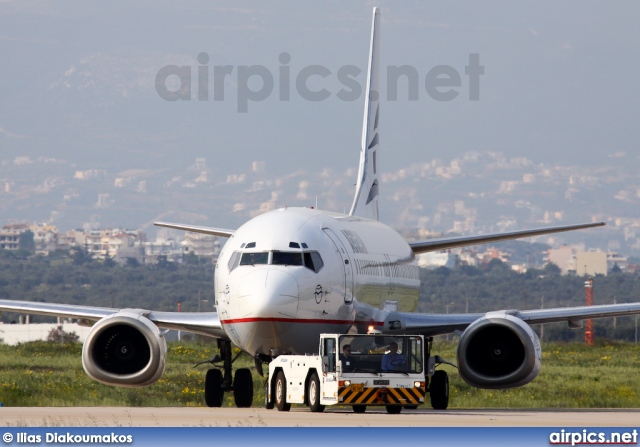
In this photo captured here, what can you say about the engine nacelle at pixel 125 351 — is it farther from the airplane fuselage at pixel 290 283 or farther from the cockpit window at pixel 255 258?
the cockpit window at pixel 255 258

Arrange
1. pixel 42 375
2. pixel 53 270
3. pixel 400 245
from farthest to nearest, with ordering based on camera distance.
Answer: pixel 53 270, pixel 42 375, pixel 400 245

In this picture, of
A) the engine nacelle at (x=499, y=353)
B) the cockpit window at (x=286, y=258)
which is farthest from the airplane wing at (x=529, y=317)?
the cockpit window at (x=286, y=258)

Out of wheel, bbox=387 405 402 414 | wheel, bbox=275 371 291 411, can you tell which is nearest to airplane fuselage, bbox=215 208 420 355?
wheel, bbox=275 371 291 411

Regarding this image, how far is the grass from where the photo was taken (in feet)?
131

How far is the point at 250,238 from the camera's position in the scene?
31.4 meters

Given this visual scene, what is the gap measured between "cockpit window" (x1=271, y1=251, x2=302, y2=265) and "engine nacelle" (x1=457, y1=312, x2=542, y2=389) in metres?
3.97

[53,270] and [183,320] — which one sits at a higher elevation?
[53,270]

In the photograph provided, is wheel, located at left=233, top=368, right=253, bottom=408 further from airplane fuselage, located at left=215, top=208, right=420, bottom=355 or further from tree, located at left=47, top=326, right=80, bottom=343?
tree, located at left=47, top=326, right=80, bottom=343

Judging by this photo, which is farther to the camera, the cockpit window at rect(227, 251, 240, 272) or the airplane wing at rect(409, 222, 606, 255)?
the airplane wing at rect(409, 222, 606, 255)

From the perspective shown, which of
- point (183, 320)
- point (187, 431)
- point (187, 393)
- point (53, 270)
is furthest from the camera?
point (53, 270)

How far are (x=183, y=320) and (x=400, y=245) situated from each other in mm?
8016

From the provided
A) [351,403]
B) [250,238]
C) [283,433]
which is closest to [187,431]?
[283,433]

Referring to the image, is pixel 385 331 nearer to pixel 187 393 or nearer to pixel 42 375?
pixel 187 393

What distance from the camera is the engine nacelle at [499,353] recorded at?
1253 inches
